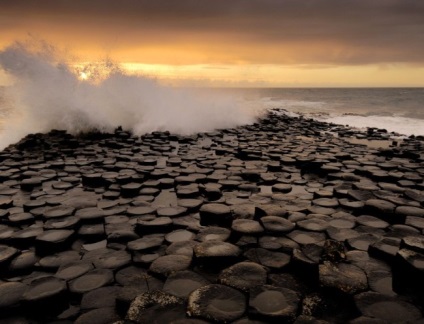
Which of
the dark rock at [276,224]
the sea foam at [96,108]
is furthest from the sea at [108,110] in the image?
the dark rock at [276,224]

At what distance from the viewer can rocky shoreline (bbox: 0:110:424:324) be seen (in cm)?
218

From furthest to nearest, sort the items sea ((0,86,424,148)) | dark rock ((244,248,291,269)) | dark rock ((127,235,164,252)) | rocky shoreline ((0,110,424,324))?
sea ((0,86,424,148))
dark rock ((127,235,164,252))
dark rock ((244,248,291,269))
rocky shoreline ((0,110,424,324))

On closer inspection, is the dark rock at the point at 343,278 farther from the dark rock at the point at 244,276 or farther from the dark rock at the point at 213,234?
the dark rock at the point at 213,234

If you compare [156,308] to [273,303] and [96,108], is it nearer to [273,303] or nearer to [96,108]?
[273,303]

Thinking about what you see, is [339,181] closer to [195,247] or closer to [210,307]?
[195,247]

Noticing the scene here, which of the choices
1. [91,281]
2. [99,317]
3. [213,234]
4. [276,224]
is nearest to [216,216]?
[213,234]

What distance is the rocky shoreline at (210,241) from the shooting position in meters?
2.18

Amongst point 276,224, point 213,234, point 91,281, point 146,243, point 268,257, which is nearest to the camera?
point 91,281

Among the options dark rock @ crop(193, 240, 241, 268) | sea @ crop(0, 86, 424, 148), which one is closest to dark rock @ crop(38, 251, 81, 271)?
dark rock @ crop(193, 240, 241, 268)

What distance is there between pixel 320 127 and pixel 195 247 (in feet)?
37.7

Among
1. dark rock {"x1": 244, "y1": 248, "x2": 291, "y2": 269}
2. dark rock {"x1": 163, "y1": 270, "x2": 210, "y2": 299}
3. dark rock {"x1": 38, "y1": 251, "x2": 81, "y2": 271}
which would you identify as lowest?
dark rock {"x1": 38, "y1": 251, "x2": 81, "y2": 271}

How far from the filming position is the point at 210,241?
2963 millimetres

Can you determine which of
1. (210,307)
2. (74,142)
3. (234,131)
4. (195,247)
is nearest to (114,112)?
(74,142)

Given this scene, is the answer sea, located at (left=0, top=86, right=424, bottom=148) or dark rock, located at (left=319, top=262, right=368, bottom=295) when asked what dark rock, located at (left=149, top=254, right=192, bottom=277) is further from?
sea, located at (left=0, top=86, right=424, bottom=148)
